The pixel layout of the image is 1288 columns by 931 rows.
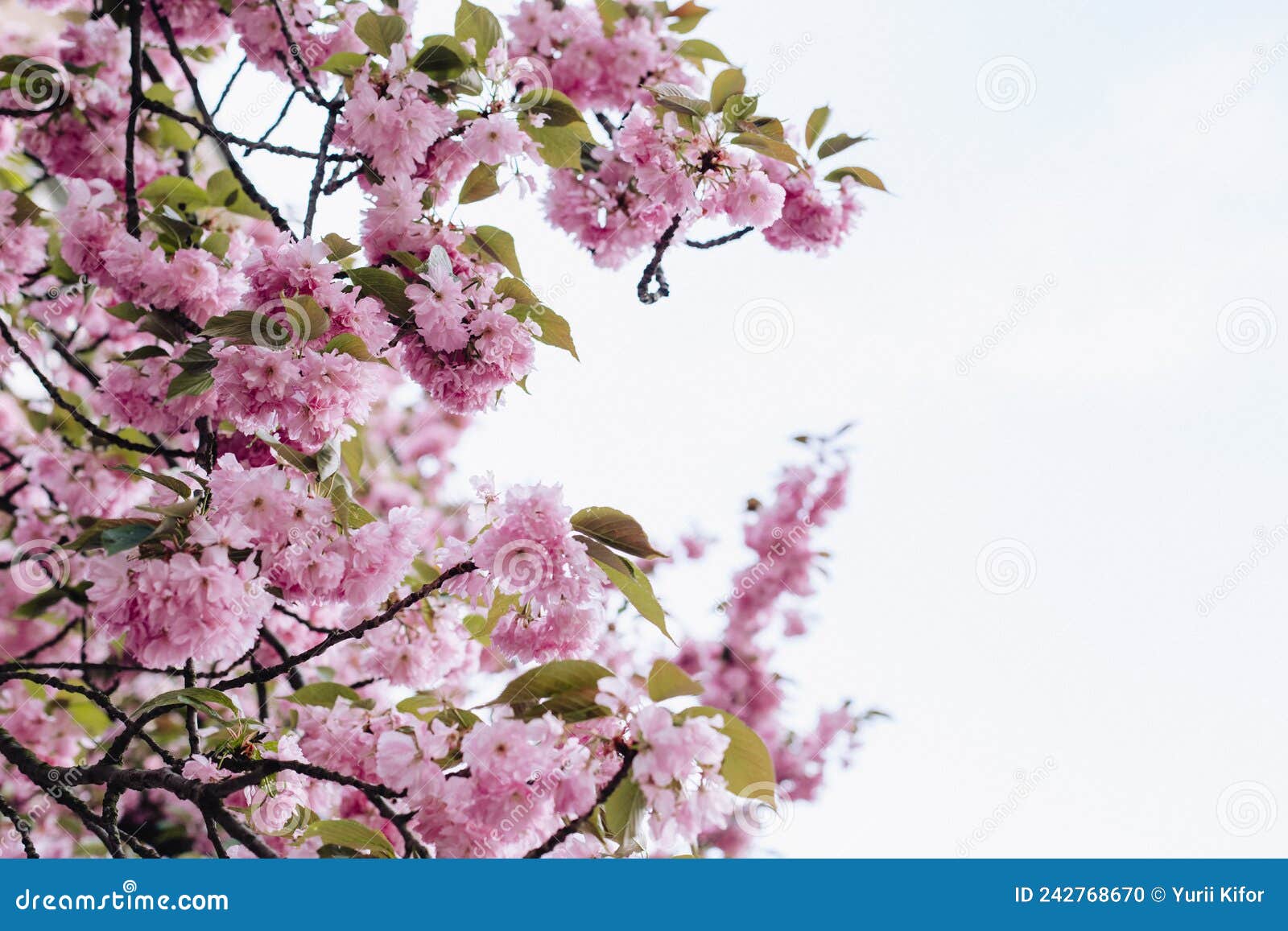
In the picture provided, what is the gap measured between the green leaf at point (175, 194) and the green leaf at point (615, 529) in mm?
1578

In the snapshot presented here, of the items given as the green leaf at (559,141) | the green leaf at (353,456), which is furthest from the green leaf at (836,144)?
the green leaf at (353,456)

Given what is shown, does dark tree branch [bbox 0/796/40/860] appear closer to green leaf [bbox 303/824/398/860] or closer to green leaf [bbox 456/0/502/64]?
green leaf [bbox 303/824/398/860]

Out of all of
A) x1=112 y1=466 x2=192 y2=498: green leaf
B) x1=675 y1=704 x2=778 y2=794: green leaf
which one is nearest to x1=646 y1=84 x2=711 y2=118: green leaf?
x1=112 y1=466 x2=192 y2=498: green leaf

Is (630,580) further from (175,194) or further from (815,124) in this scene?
(175,194)

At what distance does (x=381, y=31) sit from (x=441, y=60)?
151mm

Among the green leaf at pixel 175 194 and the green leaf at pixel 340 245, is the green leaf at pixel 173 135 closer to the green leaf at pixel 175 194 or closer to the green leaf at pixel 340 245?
the green leaf at pixel 175 194

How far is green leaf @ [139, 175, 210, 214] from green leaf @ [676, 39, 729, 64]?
1.36 meters

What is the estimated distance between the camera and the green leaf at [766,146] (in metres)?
2.12

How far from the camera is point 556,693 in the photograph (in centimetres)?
122

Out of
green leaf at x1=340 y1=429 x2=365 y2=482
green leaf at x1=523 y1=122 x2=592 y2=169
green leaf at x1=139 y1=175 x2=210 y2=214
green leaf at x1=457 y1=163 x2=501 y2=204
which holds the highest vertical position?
green leaf at x1=139 y1=175 x2=210 y2=214

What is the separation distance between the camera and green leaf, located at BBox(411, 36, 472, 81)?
6.72 ft

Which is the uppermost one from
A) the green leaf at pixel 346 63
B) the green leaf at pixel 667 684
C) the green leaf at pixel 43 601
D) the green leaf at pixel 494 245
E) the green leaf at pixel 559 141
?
the green leaf at pixel 346 63

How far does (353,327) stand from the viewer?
1621 mm

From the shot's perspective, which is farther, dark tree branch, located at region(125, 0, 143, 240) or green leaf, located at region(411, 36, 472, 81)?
dark tree branch, located at region(125, 0, 143, 240)
